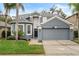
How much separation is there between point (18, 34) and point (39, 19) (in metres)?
0.82

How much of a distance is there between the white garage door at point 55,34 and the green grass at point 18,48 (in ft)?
1.52

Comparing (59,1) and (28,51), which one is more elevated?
(59,1)

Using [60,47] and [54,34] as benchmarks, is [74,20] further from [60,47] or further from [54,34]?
[60,47]

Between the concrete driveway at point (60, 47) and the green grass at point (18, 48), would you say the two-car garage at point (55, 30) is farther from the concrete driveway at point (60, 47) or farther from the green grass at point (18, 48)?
the green grass at point (18, 48)

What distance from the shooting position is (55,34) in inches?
968

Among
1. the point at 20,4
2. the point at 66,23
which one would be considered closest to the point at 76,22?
the point at 66,23

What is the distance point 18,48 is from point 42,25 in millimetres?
1090

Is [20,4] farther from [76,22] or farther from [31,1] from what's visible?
[76,22]

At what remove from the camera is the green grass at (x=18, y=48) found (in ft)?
79.2

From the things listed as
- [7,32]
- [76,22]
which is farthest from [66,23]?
[7,32]

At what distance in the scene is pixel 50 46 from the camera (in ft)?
79.5

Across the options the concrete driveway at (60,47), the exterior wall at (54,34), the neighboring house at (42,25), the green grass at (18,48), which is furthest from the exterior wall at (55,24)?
the green grass at (18,48)

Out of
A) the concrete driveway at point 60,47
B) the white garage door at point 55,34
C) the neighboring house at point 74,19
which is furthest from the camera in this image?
the white garage door at point 55,34

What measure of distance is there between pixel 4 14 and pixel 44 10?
127 centimetres
